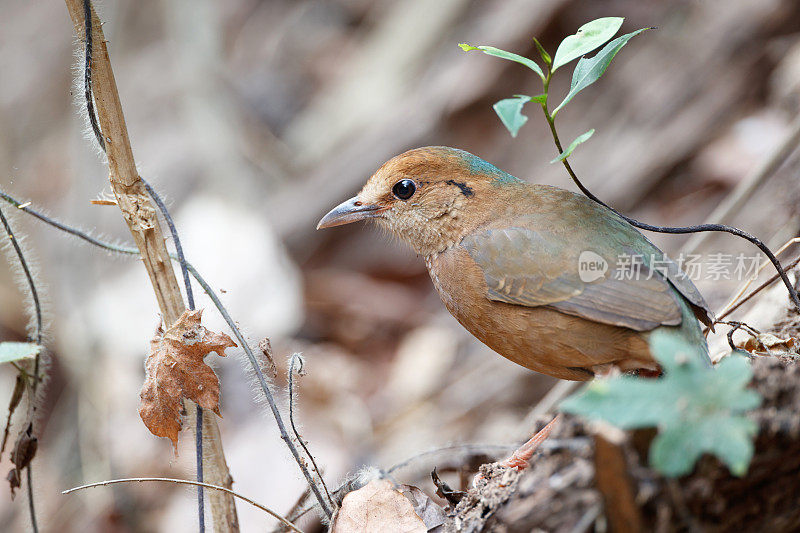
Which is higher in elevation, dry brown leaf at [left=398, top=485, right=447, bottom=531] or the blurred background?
the blurred background

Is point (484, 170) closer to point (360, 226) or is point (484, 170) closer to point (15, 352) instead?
point (15, 352)

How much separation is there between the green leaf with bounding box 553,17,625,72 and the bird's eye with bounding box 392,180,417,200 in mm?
1195

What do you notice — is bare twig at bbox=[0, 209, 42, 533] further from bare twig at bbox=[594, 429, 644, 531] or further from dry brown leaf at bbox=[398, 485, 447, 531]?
bare twig at bbox=[594, 429, 644, 531]

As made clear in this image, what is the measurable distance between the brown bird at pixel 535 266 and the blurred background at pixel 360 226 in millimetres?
1627

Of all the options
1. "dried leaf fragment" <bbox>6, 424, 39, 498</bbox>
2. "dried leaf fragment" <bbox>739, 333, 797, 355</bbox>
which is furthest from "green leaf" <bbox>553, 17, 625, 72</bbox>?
"dried leaf fragment" <bbox>6, 424, 39, 498</bbox>

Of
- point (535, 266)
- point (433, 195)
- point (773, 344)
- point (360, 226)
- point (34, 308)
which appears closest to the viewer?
point (34, 308)

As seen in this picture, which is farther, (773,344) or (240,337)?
(773,344)

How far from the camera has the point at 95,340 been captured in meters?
6.95

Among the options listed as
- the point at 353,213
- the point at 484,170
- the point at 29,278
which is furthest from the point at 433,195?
the point at 29,278

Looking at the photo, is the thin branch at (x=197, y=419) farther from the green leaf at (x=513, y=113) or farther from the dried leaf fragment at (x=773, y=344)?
the dried leaf fragment at (x=773, y=344)

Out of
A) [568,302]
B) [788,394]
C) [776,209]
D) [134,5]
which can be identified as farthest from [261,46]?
[788,394]

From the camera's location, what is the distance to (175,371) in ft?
8.62

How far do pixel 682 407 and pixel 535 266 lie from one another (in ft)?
5.14

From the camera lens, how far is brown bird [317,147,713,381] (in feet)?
9.90
